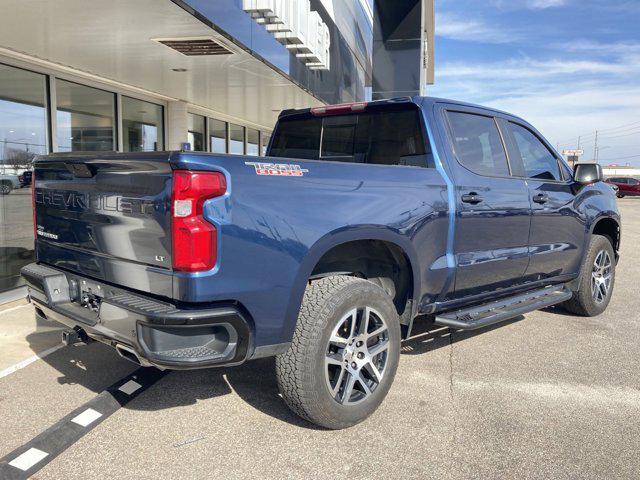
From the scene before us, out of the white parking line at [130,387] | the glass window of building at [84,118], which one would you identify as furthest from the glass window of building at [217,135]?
the white parking line at [130,387]

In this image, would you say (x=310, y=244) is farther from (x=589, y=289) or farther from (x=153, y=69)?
(x=153, y=69)

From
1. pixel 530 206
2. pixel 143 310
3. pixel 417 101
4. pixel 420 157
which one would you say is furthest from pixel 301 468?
pixel 530 206

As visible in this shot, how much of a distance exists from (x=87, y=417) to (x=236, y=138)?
1249 cm

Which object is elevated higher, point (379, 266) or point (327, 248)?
point (327, 248)

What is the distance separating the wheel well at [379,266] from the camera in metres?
3.60

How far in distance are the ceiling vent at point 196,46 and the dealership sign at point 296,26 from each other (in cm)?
59

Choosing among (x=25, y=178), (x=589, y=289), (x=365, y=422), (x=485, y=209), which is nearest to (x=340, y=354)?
(x=365, y=422)

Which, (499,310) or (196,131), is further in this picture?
(196,131)

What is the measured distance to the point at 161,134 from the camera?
11.2 meters

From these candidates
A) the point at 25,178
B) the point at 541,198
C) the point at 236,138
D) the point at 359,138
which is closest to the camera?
the point at 359,138

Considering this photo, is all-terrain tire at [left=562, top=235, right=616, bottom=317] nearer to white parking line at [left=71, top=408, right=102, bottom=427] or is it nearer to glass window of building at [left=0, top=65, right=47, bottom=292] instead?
white parking line at [left=71, top=408, right=102, bottom=427]

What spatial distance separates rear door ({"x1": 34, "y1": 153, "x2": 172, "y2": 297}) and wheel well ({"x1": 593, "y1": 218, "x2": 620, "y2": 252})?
4.97 metres

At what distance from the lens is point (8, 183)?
7.17m

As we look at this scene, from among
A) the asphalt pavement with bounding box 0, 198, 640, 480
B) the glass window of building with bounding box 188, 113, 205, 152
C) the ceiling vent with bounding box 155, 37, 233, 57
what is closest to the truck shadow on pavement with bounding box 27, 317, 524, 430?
the asphalt pavement with bounding box 0, 198, 640, 480
